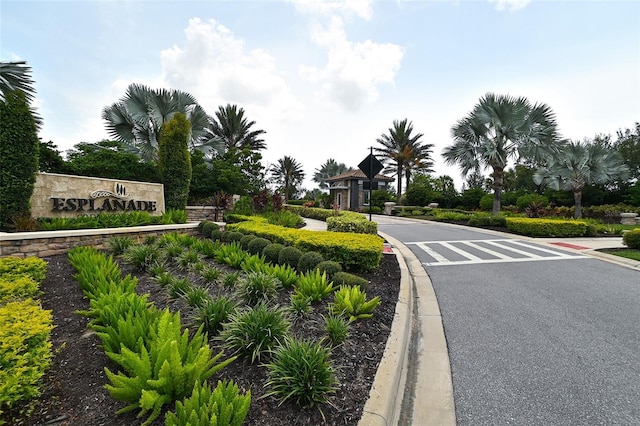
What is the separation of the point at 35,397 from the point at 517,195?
29.8 m

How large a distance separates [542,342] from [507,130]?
1591cm

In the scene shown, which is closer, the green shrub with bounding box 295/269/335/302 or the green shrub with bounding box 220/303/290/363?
the green shrub with bounding box 220/303/290/363

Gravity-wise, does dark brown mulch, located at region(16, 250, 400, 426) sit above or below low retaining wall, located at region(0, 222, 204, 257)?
below

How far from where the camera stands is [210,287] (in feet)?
13.4

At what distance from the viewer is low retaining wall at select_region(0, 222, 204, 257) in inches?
213

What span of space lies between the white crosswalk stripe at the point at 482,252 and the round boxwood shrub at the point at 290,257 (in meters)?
3.35

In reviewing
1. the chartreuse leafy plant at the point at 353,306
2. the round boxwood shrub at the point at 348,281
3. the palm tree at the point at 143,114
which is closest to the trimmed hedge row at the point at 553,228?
the round boxwood shrub at the point at 348,281

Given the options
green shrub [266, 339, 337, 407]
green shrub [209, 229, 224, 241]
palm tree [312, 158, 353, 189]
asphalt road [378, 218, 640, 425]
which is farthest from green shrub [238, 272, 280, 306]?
palm tree [312, 158, 353, 189]

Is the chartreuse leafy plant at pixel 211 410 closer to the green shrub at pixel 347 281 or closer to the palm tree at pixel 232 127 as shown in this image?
the green shrub at pixel 347 281

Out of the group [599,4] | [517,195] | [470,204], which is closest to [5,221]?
[599,4]

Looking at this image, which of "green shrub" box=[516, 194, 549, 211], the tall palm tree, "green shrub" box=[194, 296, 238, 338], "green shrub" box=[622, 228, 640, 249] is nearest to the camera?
"green shrub" box=[194, 296, 238, 338]

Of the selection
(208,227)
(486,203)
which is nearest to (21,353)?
(208,227)

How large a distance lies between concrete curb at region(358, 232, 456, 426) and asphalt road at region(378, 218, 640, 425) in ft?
0.35

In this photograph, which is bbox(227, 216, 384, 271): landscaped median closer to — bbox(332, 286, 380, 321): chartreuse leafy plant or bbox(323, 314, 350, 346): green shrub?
bbox(332, 286, 380, 321): chartreuse leafy plant
